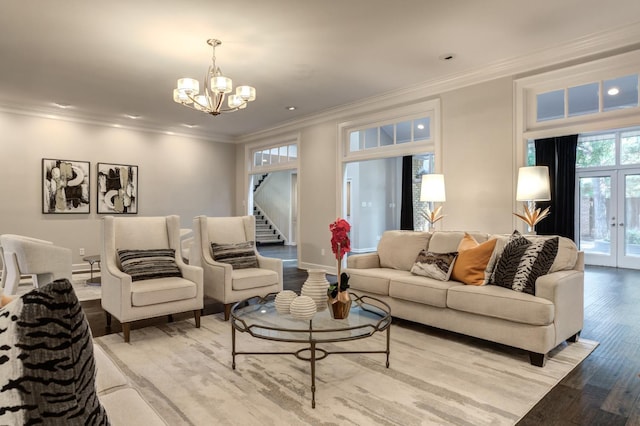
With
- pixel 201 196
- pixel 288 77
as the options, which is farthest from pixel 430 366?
pixel 201 196

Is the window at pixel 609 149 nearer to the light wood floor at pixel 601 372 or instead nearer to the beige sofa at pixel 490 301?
the light wood floor at pixel 601 372

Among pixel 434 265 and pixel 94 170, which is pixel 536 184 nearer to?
pixel 434 265

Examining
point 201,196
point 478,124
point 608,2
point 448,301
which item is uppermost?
point 608,2

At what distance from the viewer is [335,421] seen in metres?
2.00

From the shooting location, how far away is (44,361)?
66cm

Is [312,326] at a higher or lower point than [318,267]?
higher

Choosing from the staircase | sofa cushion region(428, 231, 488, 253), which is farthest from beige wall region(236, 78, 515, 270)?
the staircase

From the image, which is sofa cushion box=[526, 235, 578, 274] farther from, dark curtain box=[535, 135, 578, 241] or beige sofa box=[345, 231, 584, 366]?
dark curtain box=[535, 135, 578, 241]

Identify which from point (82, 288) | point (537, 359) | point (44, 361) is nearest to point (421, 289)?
point (537, 359)

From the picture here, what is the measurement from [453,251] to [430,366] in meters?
1.26

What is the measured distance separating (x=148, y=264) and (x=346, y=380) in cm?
221

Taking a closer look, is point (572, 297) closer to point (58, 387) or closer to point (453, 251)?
point (453, 251)

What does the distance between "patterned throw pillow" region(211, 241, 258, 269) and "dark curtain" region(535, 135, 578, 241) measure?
615 cm

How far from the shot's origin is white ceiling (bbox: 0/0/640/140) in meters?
3.21
